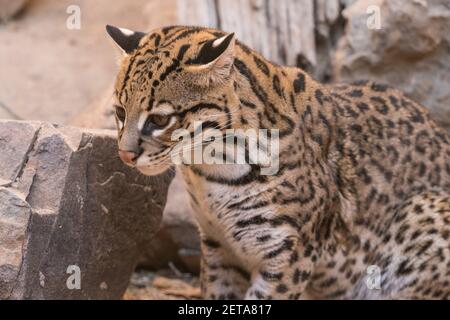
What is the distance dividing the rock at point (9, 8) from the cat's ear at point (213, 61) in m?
6.14

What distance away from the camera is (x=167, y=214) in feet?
25.9

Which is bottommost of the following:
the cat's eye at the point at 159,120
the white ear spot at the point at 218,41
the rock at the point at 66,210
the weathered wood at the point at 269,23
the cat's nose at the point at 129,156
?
the rock at the point at 66,210

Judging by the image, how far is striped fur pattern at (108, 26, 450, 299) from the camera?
17.9 feet

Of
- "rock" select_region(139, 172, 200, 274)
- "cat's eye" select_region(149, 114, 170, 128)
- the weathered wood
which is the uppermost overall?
the weathered wood

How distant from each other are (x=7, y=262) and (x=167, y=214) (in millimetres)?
2605

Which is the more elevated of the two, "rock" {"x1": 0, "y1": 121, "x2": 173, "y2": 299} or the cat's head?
the cat's head

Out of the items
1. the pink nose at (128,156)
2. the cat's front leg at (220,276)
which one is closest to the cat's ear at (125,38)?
the pink nose at (128,156)

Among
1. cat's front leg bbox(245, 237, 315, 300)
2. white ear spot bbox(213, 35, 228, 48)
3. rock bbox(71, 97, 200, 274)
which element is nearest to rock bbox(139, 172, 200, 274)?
rock bbox(71, 97, 200, 274)

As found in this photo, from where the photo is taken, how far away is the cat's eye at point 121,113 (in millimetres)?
5535

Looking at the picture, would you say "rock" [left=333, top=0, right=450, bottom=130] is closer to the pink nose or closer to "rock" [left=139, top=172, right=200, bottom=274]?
"rock" [left=139, top=172, right=200, bottom=274]

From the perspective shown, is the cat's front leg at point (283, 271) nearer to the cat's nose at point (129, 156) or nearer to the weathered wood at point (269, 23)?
the cat's nose at point (129, 156)

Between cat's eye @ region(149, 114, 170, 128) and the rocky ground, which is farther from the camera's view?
the rocky ground
